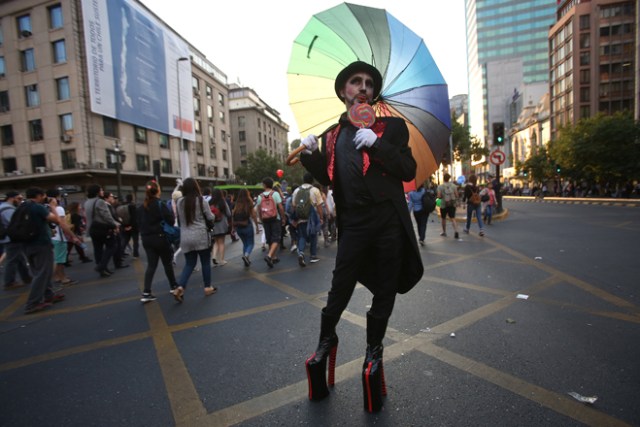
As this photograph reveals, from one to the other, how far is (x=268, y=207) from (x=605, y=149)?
105 ft

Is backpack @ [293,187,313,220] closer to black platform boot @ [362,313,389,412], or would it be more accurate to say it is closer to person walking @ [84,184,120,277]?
person walking @ [84,184,120,277]

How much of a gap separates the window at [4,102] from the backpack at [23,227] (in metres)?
30.9

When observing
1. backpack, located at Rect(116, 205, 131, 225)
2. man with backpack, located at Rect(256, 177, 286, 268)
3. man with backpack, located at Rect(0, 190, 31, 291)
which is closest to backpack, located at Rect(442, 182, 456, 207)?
man with backpack, located at Rect(256, 177, 286, 268)

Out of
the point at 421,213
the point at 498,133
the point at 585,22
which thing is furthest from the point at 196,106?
the point at 585,22

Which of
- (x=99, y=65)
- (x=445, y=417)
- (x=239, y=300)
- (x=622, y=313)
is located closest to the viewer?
(x=445, y=417)

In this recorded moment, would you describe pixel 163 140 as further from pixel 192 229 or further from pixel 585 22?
pixel 585 22

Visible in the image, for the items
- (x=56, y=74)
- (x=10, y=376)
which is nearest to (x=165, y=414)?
(x=10, y=376)

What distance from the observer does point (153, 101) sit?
30234 millimetres

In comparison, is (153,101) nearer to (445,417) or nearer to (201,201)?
(201,201)

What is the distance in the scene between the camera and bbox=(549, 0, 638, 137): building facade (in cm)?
4841

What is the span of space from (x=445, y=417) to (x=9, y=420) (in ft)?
9.14

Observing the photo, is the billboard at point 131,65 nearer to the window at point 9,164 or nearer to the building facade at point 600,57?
the window at point 9,164

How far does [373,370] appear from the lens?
2.05 meters

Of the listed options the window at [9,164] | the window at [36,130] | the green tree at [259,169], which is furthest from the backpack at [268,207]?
the green tree at [259,169]
